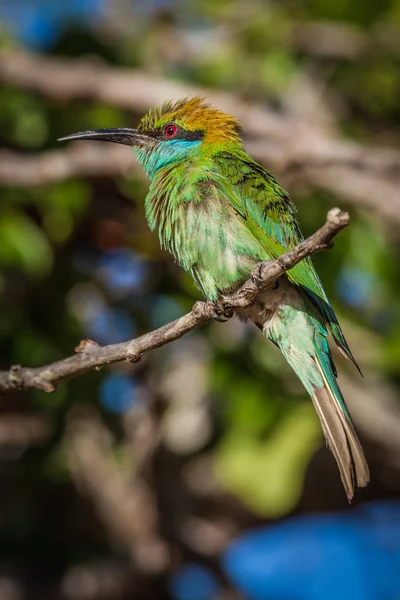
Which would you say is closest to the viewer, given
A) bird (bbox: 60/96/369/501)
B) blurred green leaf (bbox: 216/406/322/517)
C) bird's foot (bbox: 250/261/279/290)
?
bird's foot (bbox: 250/261/279/290)

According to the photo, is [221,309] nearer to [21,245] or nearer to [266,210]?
[266,210]

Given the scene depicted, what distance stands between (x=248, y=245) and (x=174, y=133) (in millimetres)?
559

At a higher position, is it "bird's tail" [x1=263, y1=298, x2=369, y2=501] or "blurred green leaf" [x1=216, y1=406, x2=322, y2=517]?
"blurred green leaf" [x1=216, y1=406, x2=322, y2=517]

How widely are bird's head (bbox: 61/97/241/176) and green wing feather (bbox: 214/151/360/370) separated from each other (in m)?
0.17

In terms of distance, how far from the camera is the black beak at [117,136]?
302 cm

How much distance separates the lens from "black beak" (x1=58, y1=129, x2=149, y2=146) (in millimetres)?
3021

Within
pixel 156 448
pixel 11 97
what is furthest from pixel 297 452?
pixel 11 97

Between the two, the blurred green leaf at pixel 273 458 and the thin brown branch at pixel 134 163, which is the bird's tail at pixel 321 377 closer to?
the thin brown branch at pixel 134 163

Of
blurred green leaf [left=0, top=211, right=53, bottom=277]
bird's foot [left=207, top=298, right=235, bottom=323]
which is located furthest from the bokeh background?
bird's foot [left=207, top=298, right=235, bottom=323]

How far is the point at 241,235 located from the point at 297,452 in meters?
1.63

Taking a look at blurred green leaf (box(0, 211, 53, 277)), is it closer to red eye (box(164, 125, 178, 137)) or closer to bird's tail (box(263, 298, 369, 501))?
red eye (box(164, 125, 178, 137))

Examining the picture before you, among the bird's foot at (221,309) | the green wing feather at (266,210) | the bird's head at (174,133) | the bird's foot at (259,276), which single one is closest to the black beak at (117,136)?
the bird's head at (174,133)

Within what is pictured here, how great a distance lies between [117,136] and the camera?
303 centimetres

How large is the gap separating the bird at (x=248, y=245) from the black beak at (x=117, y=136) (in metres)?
0.23
